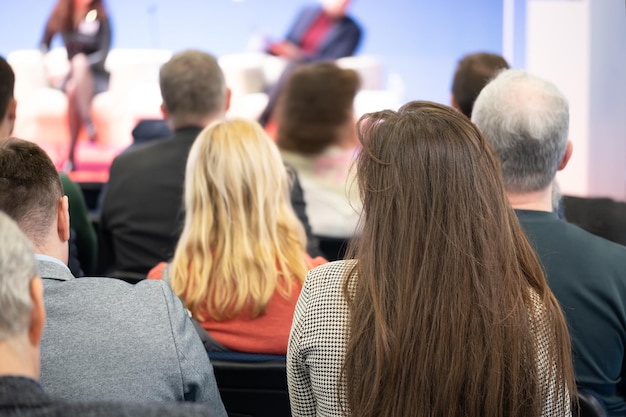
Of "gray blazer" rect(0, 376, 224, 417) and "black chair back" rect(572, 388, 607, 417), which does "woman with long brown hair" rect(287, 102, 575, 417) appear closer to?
"black chair back" rect(572, 388, 607, 417)

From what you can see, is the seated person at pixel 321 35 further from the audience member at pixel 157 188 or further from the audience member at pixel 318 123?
the audience member at pixel 157 188

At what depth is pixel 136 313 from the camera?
158 cm

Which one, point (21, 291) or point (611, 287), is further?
point (611, 287)

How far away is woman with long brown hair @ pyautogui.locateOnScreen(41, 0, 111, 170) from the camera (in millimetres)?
5992

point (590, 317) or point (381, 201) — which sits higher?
point (381, 201)

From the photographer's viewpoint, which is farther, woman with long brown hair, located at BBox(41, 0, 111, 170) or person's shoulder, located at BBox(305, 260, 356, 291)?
woman with long brown hair, located at BBox(41, 0, 111, 170)

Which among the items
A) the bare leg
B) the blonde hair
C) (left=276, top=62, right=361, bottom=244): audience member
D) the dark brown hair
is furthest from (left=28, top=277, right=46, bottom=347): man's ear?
the dark brown hair

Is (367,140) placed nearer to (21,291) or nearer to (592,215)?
(21,291)

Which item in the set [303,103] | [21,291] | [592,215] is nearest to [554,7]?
[303,103]

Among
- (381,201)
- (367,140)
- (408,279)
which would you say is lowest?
(408,279)

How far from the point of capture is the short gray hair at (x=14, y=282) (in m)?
1.00

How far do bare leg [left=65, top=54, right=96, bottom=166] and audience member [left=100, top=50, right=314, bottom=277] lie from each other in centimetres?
285

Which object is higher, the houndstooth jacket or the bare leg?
the houndstooth jacket

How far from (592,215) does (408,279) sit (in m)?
1.71
